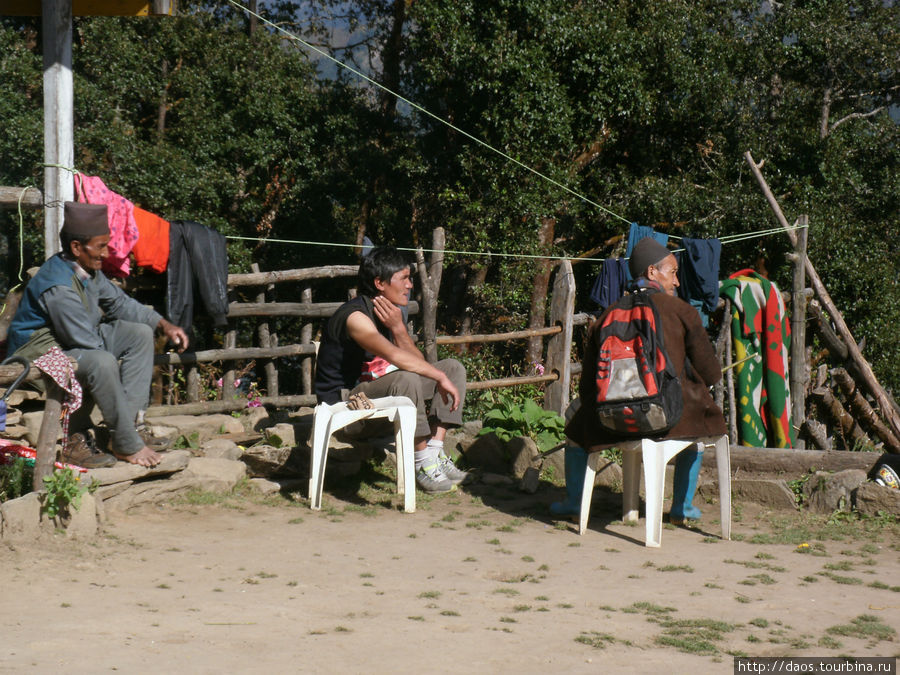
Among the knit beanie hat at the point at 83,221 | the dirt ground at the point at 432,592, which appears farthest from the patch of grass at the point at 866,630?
the knit beanie hat at the point at 83,221

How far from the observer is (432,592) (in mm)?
4309

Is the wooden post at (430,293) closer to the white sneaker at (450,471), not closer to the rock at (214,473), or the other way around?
the white sneaker at (450,471)

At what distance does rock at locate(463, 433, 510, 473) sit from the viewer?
7004mm

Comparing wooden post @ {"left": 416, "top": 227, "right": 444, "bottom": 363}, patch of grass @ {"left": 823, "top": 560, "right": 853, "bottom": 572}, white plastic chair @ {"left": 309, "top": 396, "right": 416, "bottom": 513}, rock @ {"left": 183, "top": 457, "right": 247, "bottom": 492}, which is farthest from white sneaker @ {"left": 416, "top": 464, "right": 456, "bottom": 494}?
patch of grass @ {"left": 823, "top": 560, "right": 853, "bottom": 572}

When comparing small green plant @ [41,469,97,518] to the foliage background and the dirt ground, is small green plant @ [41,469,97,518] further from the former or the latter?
the foliage background

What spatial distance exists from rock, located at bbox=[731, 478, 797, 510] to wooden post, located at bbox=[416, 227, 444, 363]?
2569 millimetres

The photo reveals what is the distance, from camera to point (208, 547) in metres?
4.98

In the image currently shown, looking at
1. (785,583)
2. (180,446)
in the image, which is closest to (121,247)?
(180,446)

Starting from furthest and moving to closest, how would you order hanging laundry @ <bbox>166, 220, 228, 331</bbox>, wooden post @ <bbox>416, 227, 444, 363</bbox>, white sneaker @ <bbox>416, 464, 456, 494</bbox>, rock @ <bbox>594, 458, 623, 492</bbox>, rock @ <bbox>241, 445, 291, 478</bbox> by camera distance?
1. wooden post @ <bbox>416, 227, 444, 363</bbox>
2. hanging laundry @ <bbox>166, 220, 228, 331</bbox>
3. rock @ <bbox>594, 458, 623, 492</bbox>
4. rock @ <bbox>241, 445, 291, 478</bbox>
5. white sneaker @ <bbox>416, 464, 456, 494</bbox>

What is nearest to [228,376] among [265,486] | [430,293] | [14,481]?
[430,293]

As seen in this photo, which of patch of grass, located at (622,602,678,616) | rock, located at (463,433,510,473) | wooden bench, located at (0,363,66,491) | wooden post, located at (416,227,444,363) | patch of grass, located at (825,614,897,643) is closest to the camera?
patch of grass, located at (825,614,897,643)

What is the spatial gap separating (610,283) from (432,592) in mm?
4579

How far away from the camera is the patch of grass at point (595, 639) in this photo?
3641 millimetres

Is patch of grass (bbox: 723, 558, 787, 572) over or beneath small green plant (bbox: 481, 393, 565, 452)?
beneath
